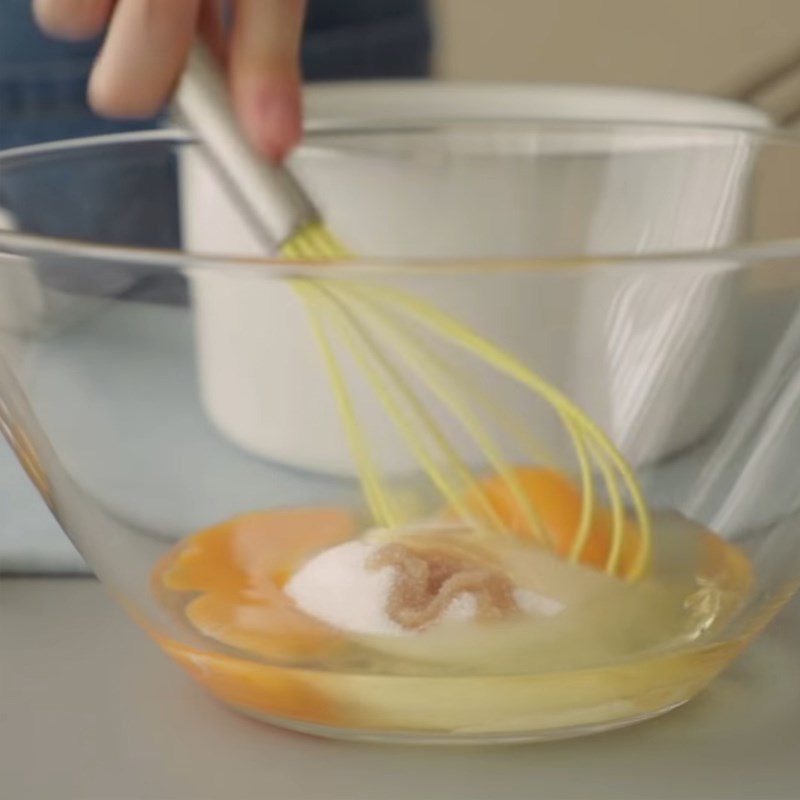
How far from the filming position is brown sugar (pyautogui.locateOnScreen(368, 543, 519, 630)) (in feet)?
1.24

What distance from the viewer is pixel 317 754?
15.0 inches

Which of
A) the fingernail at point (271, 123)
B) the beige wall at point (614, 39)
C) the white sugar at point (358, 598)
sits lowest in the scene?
the beige wall at point (614, 39)

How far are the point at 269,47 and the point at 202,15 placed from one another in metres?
0.05

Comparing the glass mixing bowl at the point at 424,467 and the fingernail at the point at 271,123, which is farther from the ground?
the fingernail at the point at 271,123

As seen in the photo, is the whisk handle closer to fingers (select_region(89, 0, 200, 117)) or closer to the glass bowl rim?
fingers (select_region(89, 0, 200, 117))

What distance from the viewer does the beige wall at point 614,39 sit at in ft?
4.24

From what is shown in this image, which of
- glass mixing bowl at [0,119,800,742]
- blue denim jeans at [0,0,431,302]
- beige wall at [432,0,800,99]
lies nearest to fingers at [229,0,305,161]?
glass mixing bowl at [0,119,800,742]

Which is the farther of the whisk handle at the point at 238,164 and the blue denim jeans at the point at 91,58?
the blue denim jeans at the point at 91,58

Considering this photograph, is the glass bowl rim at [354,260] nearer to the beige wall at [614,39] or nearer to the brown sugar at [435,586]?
the brown sugar at [435,586]

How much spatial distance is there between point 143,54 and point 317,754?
8.7 inches

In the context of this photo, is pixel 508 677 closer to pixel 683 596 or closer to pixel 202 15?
pixel 683 596

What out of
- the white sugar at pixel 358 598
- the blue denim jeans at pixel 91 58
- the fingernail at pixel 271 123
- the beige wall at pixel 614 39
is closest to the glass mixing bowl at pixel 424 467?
the white sugar at pixel 358 598

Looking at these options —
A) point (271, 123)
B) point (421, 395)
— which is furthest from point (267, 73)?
point (421, 395)

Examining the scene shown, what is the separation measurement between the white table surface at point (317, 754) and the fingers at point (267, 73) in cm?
17
